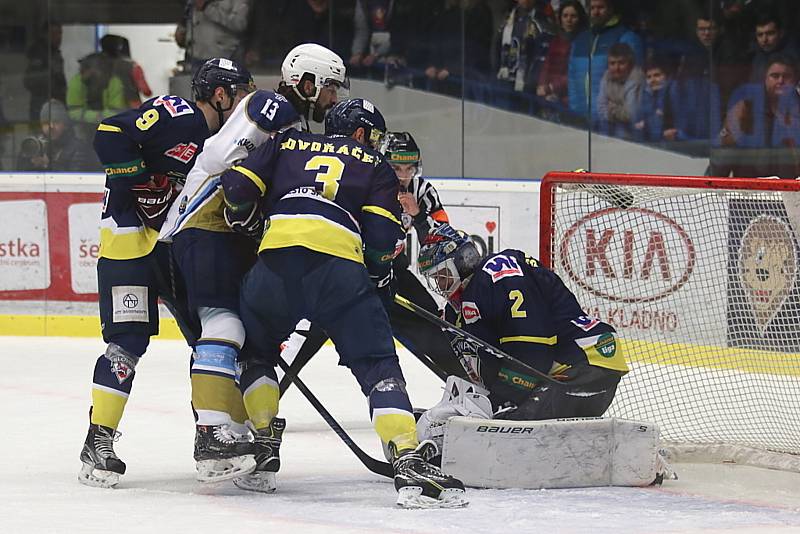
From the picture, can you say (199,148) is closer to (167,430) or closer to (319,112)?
(319,112)

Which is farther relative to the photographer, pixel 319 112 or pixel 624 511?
pixel 319 112

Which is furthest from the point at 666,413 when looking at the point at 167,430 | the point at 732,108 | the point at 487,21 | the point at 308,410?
the point at 487,21

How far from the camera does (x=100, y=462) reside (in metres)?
4.12

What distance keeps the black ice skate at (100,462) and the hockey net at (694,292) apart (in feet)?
5.39

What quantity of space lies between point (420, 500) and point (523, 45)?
15.7ft

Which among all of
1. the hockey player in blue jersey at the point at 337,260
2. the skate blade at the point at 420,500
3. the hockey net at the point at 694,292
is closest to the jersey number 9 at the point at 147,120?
the hockey player in blue jersey at the point at 337,260

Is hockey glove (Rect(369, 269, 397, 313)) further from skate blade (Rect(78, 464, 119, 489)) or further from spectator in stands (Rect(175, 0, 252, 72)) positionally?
spectator in stands (Rect(175, 0, 252, 72))

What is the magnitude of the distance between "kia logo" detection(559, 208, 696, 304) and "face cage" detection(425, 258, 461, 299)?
0.91 meters

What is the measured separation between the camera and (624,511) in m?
3.82

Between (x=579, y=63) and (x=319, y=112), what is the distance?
3832 millimetres

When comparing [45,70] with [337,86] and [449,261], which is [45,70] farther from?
[449,261]

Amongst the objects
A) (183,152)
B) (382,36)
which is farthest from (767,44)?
(183,152)

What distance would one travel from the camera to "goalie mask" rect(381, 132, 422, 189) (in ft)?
16.5

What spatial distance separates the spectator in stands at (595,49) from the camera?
25.8 feet
